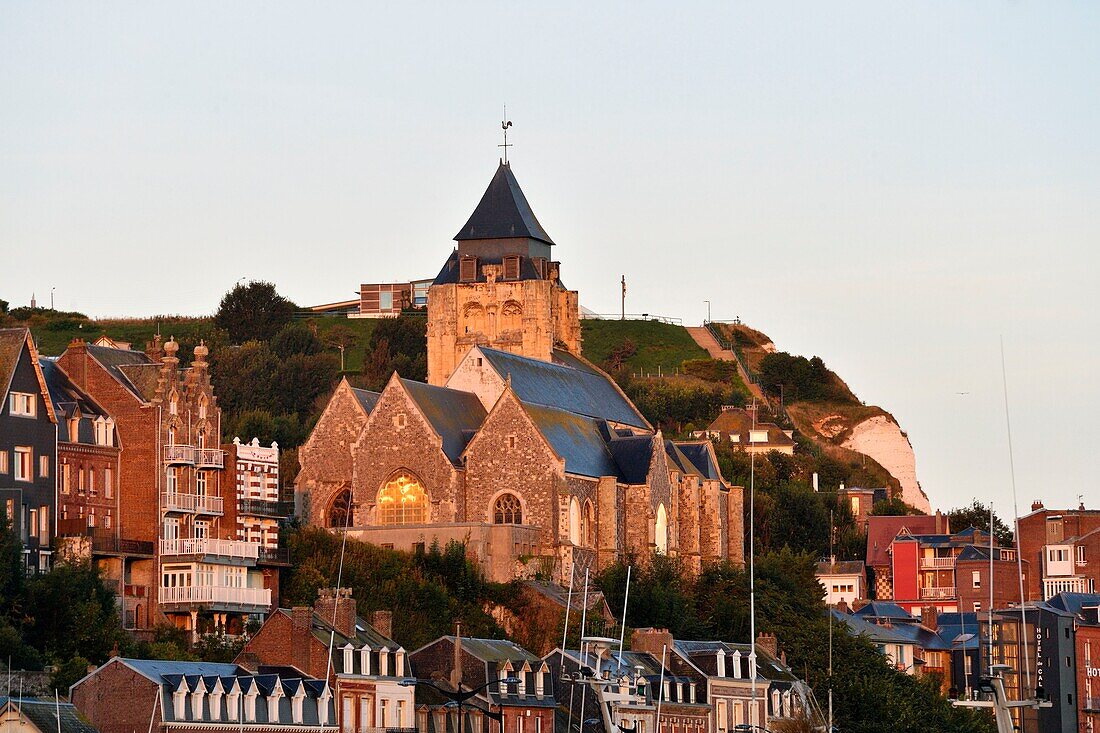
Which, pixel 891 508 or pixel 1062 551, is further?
pixel 891 508

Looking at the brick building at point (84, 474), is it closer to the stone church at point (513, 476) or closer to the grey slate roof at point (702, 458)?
the stone church at point (513, 476)

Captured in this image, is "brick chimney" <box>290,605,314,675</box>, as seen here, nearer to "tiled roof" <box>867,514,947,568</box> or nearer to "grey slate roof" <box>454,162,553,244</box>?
"grey slate roof" <box>454,162,553,244</box>

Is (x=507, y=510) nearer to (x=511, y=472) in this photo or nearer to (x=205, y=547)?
(x=511, y=472)

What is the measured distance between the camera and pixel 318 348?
166 m

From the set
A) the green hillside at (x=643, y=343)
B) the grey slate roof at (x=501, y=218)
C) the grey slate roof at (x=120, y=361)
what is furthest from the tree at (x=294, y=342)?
the grey slate roof at (x=120, y=361)

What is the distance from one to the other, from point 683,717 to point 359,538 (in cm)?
2036

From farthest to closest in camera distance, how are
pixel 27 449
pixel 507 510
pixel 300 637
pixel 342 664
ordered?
pixel 507 510
pixel 27 449
pixel 342 664
pixel 300 637

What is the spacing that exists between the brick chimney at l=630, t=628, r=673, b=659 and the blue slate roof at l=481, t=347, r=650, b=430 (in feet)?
58.0

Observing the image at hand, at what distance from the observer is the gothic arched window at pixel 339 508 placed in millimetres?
102000

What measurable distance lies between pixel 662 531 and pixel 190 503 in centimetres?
2727

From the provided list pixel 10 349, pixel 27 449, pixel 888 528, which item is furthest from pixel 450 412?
pixel 888 528

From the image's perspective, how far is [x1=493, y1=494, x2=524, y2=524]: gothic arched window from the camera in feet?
323

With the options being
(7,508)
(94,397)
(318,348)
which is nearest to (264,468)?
(94,397)

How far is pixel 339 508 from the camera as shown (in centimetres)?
10219
